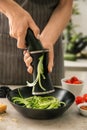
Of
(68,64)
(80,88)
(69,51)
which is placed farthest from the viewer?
(69,51)

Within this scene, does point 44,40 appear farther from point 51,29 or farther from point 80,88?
point 80,88

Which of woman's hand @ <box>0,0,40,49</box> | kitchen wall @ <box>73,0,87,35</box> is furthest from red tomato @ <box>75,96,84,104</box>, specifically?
kitchen wall @ <box>73,0,87,35</box>

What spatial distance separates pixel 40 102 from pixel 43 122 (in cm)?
9

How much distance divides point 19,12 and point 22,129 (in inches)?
16.5

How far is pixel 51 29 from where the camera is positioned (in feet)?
4.84

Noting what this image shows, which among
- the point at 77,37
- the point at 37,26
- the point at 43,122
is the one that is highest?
the point at 37,26

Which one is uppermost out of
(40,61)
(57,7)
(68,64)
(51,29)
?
(57,7)

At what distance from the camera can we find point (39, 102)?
114cm

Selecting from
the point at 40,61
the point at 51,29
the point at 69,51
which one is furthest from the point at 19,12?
the point at 69,51

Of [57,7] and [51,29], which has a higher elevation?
[57,7]

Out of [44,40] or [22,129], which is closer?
[22,129]

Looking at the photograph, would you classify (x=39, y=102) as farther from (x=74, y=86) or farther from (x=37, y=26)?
(x=37, y=26)

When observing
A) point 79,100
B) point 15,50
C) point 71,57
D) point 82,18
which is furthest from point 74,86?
point 82,18

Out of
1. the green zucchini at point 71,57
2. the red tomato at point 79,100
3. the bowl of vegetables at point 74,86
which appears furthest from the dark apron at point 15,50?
the green zucchini at point 71,57
